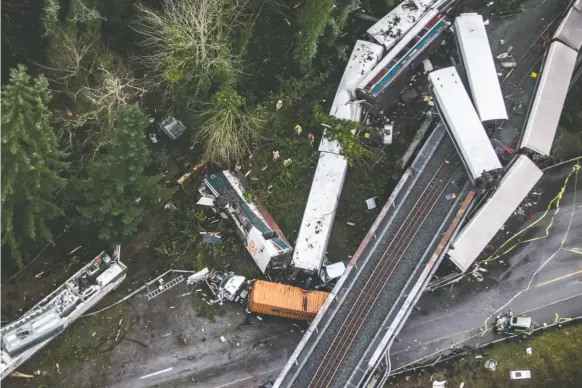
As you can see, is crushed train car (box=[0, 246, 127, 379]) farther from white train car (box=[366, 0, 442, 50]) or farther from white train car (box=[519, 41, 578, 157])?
white train car (box=[519, 41, 578, 157])

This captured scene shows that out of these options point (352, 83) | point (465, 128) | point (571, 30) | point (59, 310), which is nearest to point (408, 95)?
point (352, 83)

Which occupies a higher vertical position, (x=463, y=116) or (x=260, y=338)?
(x=463, y=116)

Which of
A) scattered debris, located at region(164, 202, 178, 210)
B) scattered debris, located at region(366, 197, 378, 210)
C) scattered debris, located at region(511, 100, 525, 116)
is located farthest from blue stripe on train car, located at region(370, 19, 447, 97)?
scattered debris, located at region(164, 202, 178, 210)

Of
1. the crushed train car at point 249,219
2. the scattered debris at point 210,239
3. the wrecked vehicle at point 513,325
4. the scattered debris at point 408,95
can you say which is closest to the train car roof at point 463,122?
the scattered debris at point 408,95

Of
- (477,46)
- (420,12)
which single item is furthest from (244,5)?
(477,46)

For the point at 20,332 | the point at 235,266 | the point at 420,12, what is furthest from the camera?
the point at 420,12

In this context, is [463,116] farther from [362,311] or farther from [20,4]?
[20,4]
